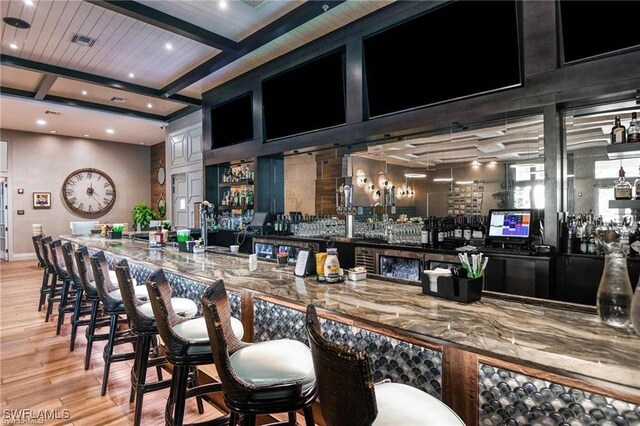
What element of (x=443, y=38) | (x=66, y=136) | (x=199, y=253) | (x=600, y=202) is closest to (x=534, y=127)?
(x=600, y=202)

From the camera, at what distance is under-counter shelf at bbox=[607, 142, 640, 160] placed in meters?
2.77

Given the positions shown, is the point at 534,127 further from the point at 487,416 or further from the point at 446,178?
the point at 487,416

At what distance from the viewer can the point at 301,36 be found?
15.7ft

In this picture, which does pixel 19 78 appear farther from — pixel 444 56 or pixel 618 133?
pixel 618 133

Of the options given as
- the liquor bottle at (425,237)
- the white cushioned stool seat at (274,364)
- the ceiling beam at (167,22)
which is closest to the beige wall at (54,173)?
the ceiling beam at (167,22)

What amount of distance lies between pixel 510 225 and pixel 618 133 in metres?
1.11

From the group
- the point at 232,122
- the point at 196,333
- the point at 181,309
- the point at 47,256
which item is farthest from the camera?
the point at 232,122

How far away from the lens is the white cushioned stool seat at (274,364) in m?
1.39

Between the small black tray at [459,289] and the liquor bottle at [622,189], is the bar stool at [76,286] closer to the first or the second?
the small black tray at [459,289]

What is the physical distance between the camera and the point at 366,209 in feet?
16.6

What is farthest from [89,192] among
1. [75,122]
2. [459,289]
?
[459,289]

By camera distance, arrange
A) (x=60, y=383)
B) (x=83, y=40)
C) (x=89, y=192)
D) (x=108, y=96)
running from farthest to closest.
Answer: (x=89, y=192) → (x=108, y=96) → (x=83, y=40) → (x=60, y=383)

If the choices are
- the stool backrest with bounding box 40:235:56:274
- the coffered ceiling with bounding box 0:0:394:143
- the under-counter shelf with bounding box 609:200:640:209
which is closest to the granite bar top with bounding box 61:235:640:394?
the under-counter shelf with bounding box 609:200:640:209

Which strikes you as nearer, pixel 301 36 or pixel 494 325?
pixel 494 325
